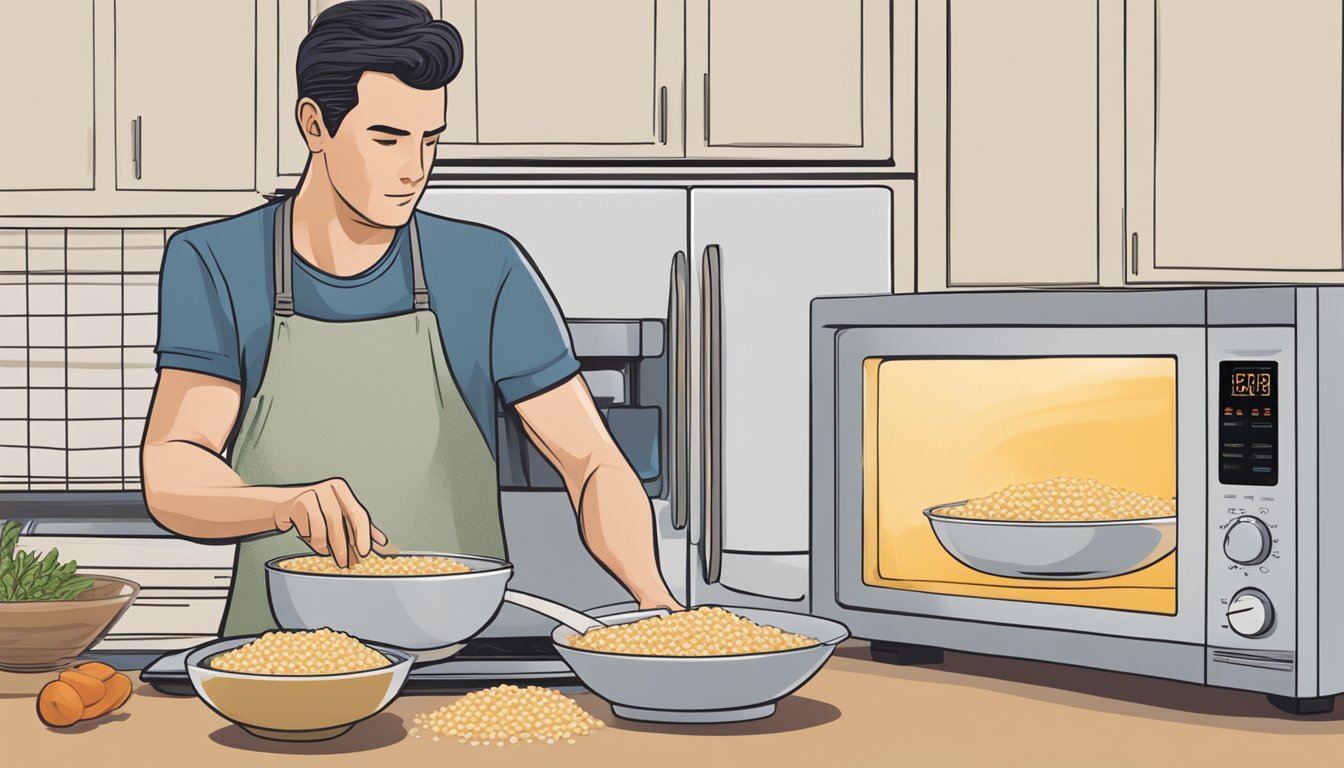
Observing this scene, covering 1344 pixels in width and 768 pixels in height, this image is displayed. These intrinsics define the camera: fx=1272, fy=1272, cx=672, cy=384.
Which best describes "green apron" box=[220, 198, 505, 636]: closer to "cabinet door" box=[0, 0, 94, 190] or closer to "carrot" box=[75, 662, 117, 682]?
Answer: "carrot" box=[75, 662, 117, 682]

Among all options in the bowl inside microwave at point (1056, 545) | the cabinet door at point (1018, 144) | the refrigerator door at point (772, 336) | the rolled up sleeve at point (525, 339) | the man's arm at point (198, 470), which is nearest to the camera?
the bowl inside microwave at point (1056, 545)

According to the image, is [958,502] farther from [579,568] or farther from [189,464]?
[189,464]

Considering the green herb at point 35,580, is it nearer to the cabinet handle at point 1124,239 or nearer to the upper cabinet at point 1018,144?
the upper cabinet at point 1018,144

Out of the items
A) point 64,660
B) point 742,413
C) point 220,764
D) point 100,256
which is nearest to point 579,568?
point 742,413

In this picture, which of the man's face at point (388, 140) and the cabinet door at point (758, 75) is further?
the cabinet door at point (758, 75)

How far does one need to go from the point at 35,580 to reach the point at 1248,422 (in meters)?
1.18

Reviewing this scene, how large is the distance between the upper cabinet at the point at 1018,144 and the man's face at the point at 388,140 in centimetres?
95

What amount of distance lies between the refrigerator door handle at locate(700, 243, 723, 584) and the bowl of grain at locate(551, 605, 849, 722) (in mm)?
166

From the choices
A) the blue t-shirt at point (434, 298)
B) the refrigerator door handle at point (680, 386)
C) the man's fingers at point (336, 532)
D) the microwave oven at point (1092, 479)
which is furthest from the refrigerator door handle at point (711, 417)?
the man's fingers at point (336, 532)

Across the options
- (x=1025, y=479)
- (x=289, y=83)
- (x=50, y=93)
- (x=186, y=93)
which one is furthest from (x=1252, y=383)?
(x=50, y=93)

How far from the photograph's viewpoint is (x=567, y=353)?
1580 millimetres

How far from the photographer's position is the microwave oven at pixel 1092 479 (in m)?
1.09

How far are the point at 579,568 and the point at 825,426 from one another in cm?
55

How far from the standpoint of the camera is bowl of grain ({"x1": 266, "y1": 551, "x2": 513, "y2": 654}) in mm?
1026
